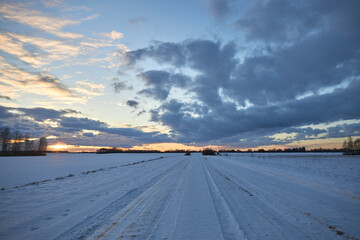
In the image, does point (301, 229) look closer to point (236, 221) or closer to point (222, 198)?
point (236, 221)

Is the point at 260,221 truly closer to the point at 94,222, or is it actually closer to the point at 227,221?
the point at 227,221

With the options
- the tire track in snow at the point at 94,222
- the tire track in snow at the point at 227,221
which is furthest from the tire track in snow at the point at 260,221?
the tire track in snow at the point at 94,222

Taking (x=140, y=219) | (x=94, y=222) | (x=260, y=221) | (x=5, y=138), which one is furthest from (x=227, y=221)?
(x=5, y=138)

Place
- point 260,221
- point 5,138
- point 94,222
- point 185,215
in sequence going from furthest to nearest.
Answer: point 5,138
point 185,215
point 94,222
point 260,221

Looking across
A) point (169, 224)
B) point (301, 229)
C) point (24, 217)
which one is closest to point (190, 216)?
point (169, 224)

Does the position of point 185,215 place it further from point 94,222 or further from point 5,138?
point 5,138

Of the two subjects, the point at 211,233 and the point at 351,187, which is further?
the point at 351,187

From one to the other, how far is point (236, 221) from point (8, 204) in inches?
319

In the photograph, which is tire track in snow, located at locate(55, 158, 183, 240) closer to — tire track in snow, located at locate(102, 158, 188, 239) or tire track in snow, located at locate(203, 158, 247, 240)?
tire track in snow, located at locate(102, 158, 188, 239)

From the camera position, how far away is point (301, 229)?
4289 millimetres

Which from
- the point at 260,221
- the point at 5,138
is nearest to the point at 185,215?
the point at 260,221

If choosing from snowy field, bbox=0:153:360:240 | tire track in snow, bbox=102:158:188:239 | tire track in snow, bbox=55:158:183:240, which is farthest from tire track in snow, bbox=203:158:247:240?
tire track in snow, bbox=55:158:183:240

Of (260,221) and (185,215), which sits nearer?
(260,221)

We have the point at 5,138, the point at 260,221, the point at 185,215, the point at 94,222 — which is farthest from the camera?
the point at 5,138
